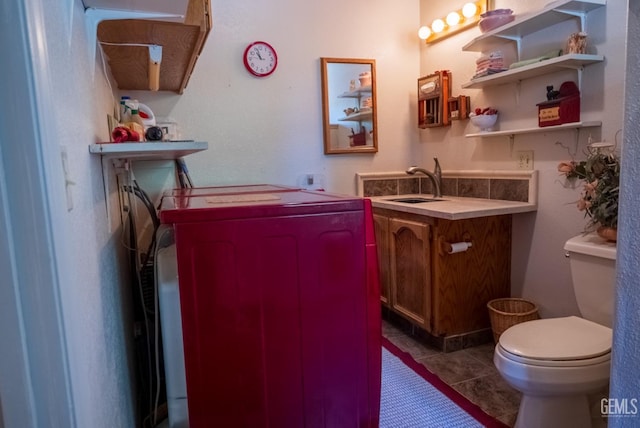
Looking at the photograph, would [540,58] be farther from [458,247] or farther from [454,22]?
[458,247]

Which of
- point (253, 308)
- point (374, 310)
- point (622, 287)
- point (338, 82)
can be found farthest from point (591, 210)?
point (338, 82)

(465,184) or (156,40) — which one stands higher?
(156,40)

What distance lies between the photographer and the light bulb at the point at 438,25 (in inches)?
111

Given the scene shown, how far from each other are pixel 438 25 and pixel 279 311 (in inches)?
99.4

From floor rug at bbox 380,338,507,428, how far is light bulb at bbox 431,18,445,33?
223cm

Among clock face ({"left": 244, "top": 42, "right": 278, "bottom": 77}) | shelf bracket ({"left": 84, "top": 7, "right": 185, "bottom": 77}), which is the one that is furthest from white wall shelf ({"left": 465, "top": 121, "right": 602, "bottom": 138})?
shelf bracket ({"left": 84, "top": 7, "right": 185, "bottom": 77})

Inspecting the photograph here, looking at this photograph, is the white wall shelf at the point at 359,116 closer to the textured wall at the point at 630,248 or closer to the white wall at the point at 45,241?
the textured wall at the point at 630,248

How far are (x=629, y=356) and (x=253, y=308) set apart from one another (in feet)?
3.01

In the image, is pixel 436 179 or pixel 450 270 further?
pixel 436 179

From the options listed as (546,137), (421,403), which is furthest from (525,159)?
(421,403)

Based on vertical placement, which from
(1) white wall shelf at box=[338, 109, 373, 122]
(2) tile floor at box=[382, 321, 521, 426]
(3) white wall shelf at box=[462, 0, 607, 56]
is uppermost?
(3) white wall shelf at box=[462, 0, 607, 56]

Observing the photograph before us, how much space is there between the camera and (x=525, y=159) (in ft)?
7.70

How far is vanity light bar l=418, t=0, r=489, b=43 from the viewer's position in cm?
256

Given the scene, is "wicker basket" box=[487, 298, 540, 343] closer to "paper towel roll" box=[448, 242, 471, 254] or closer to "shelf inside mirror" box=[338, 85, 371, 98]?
"paper towel roll" box=[448, 242, 471, 254]
